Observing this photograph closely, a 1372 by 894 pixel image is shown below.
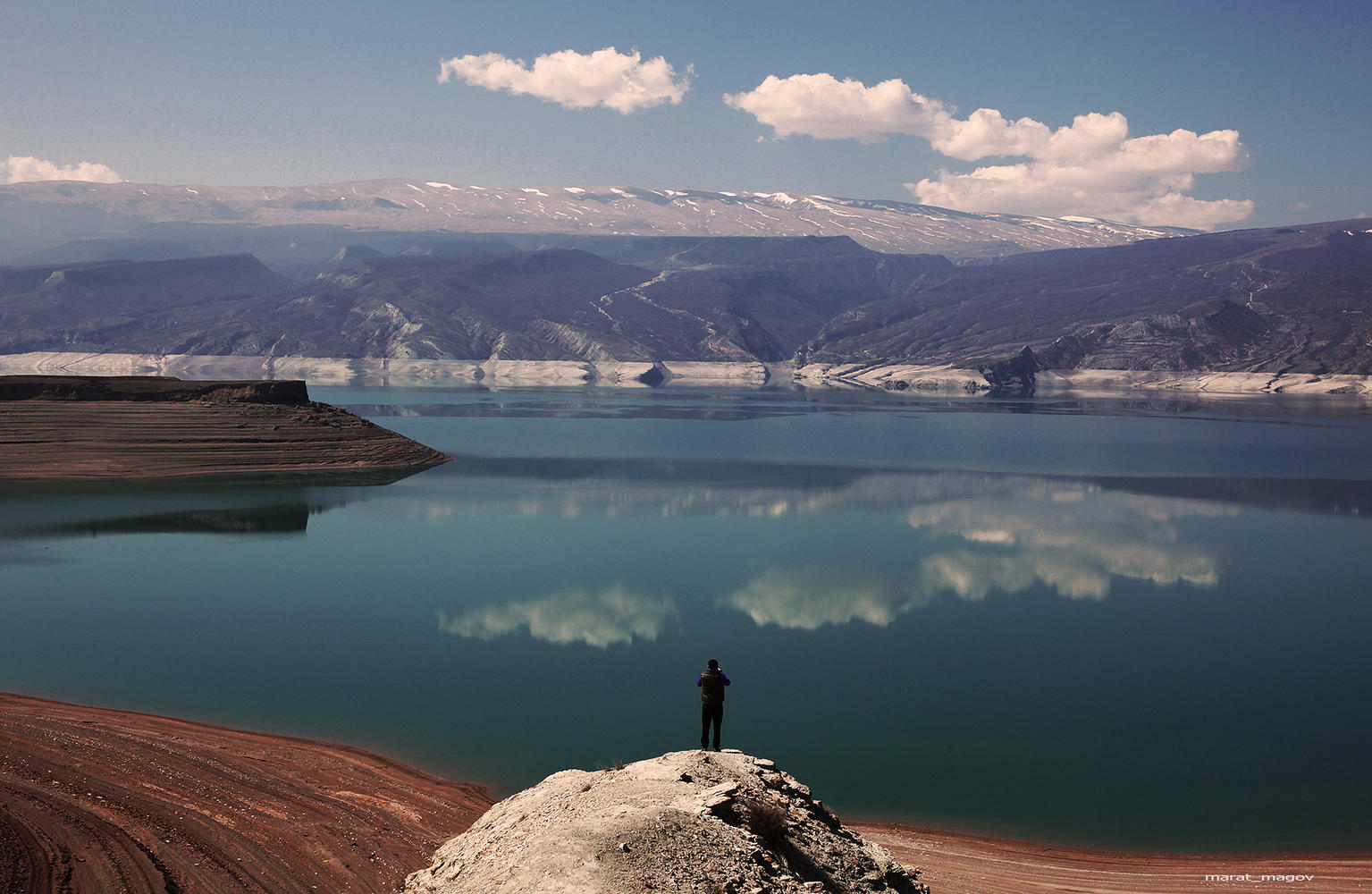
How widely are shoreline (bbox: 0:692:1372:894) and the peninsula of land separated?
43411 mm

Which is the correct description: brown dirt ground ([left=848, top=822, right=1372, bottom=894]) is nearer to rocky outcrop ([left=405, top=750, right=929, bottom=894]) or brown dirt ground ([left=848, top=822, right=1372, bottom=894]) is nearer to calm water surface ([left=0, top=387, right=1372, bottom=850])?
calm water surface ([left=0, top=387, right=1372, bottom=850])

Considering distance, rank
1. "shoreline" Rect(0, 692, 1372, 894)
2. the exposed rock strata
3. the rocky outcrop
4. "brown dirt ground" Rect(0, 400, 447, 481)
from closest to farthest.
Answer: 1. the rocky outcrop
2. the exposed rock strata
3. "shoreline" Rect(0, 692, 1372, 894)
4. "brown dirt ground" Rect(0, 400, 447, 481)

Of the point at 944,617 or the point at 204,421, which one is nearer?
the point at 944,617

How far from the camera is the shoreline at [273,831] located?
452 inches

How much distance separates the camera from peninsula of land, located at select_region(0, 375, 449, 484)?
55250mm

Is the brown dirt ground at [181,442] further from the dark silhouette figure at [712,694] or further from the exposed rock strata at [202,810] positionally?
the dark silhouette figure at [712,694]

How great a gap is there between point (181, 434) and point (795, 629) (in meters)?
46.3

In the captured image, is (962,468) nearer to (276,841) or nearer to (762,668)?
(762,668)

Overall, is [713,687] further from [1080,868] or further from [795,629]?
[795,629]

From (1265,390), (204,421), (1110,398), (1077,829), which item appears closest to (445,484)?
(204,421)

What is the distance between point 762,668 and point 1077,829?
Result: 8.73 meters

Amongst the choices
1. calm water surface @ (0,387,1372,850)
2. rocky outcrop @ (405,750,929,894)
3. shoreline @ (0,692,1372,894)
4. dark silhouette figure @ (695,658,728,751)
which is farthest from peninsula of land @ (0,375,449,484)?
rocky outcrop @ (405,750,929,894)

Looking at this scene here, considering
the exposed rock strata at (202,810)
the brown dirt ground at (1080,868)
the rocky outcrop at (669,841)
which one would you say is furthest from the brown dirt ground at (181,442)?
the brown dirt ground at (1080,868)

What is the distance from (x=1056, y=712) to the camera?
66.3 feet
